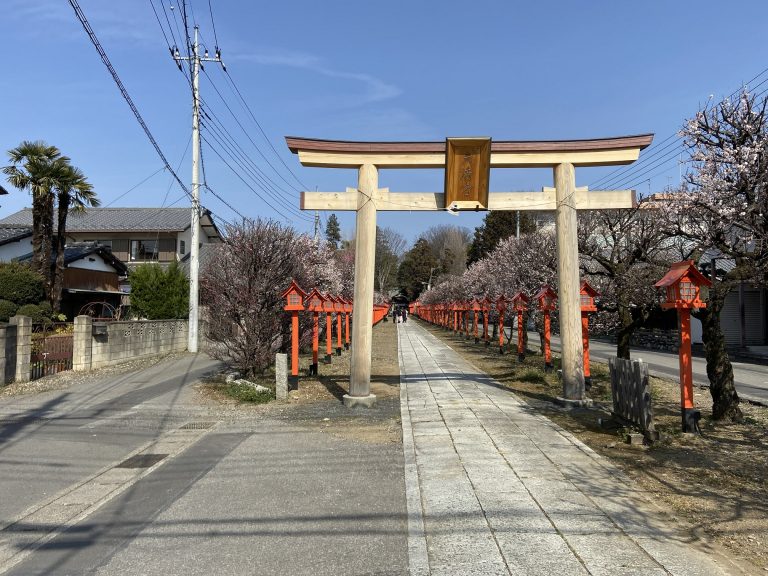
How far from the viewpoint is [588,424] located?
9570 mm

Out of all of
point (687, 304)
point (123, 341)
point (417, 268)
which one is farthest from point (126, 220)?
point (417, 268)

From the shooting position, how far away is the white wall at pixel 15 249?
94.0ft

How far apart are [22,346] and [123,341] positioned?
13.7ft

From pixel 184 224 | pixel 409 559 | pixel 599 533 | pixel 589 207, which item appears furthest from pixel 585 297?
pixel 184 224

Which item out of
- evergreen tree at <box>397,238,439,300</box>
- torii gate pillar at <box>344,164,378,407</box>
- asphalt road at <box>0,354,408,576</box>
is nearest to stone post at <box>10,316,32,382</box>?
asphalt road at <box>0,354,408,576</box>

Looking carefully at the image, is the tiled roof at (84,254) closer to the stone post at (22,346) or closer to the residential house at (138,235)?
the residential house at (138,235)

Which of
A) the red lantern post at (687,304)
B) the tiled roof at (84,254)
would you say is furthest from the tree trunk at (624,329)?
the tiled roof at (84,254)

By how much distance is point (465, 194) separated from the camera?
11328 millimetres

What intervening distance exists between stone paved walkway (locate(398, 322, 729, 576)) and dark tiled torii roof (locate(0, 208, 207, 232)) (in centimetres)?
3499

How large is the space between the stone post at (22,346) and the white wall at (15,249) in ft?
56.3

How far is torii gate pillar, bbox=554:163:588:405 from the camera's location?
1123 centimetres

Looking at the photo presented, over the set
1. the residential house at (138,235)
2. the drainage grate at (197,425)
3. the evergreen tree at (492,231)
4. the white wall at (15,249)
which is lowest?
the drainage grate at (197,425)

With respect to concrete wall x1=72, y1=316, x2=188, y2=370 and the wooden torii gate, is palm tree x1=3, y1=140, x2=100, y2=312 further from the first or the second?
the wooden torii gate

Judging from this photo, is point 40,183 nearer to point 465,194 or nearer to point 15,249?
point 15,249
